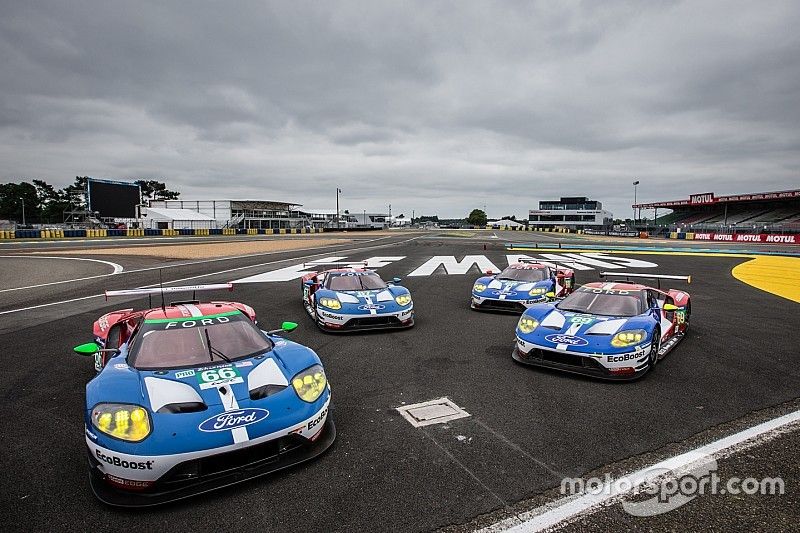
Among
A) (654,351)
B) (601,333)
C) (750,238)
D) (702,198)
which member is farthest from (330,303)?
(702,198)

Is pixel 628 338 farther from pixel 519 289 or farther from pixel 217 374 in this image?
pixel 217 374

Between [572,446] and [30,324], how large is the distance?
10.1 meters

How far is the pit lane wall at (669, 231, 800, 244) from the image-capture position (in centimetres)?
4262

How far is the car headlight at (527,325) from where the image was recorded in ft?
20.4

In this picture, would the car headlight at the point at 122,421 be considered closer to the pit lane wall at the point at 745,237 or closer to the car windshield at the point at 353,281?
the car windshield at the point at 353,281

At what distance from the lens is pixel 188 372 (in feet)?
12.9

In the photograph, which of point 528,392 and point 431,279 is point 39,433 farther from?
point 431,279

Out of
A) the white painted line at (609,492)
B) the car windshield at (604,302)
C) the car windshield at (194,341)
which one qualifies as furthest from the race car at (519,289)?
the car windshield at (194,341)

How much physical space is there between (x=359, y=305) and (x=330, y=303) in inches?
21.6

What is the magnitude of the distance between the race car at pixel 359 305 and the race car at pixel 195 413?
3280mm

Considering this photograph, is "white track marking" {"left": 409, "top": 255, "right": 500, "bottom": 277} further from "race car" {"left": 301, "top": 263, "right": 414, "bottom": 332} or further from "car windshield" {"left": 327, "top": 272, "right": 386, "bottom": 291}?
"race car" {"left": 301, "top": 263, "right": 414, "bottom": 332}

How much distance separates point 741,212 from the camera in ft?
234

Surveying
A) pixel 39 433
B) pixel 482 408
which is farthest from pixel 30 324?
pixel 482 408

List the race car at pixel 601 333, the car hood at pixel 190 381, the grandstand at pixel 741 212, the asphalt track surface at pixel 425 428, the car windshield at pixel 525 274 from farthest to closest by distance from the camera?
the grandstand at pixel 741 212
the car windshield at pixel 525 274
the race car at pixel 601 333
the car hood at pixel 190 381
the asphalt track surface at pixel 425 428
